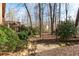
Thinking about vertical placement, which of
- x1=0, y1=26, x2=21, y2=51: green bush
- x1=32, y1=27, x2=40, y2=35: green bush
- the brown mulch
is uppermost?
x1=32, y1=27, x2=40, y2=35: green bush

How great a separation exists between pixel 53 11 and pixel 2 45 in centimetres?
61

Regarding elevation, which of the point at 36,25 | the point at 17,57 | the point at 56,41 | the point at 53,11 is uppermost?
the point at 53,11

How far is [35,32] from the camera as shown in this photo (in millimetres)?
2123

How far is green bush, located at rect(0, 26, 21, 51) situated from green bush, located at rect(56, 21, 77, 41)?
1.37 feet

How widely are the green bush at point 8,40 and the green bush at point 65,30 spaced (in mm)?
419

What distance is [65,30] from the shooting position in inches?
83.2

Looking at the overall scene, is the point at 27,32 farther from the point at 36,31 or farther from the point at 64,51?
the point at 64,51

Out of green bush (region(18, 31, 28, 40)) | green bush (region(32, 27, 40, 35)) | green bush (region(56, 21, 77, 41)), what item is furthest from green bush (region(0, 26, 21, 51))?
green bush (region(56, 21, 77, 41))

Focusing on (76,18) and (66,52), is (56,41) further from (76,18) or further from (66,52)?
(76,18)

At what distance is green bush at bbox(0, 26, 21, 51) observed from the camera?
2078 mm

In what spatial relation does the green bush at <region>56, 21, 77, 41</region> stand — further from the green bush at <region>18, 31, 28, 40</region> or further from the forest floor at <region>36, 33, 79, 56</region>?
the green bush at <region>18, 31, 28, 40</region>

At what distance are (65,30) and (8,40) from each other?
58cm

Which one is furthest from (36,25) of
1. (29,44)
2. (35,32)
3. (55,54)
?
(55,54)

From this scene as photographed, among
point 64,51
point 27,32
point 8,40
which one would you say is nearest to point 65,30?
point 64,51
